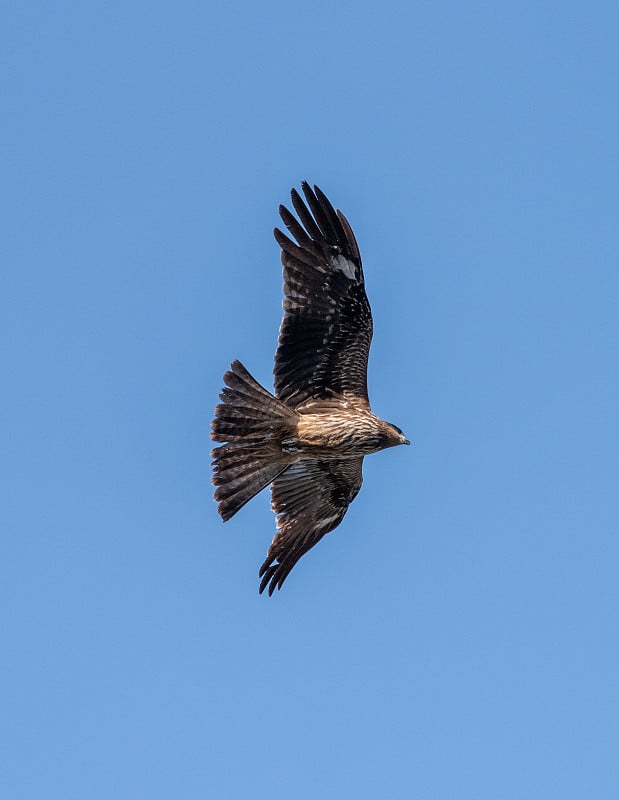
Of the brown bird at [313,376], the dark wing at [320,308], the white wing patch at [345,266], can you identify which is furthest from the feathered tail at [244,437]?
the white wing patch at [345,266]

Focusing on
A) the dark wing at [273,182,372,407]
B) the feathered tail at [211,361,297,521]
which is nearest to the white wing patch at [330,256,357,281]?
the dark wing at [273,182,372,407]

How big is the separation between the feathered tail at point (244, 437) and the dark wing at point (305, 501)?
0.97 metres

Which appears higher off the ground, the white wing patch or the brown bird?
the white wing patch

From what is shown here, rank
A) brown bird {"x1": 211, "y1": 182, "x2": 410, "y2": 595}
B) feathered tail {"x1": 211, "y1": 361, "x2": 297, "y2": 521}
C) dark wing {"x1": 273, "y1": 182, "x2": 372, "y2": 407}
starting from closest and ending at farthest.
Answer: feathered tail {"x1": 211, "y1": 361, "x2": 297, "y2": 521} < brown bird {"x1": 211, "y1": 182, "x2": 410, "y2": 595} < dark wing {"x1": 273, "y1": 182, "x2": 372, "y2": 407}

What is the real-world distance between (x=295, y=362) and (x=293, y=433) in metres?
0.68

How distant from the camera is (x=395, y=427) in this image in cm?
1588

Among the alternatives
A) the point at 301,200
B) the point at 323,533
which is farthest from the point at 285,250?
the point at 323,533

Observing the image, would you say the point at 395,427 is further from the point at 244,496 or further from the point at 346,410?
the point at 244,496

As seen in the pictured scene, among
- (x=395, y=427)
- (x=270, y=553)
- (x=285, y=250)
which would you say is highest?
(x=285, y=250)

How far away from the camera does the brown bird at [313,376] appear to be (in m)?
15.1

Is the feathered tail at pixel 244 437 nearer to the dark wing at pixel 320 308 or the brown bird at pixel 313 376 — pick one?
the brown bird at pixel 313 376

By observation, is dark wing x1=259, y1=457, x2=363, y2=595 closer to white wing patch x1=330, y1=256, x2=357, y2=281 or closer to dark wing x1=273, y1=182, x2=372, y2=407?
dark wing x1=273, y1=182, x2=372, y2=407

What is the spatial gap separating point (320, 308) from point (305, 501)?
1936 mm

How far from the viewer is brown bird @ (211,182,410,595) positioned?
15.1 metres
